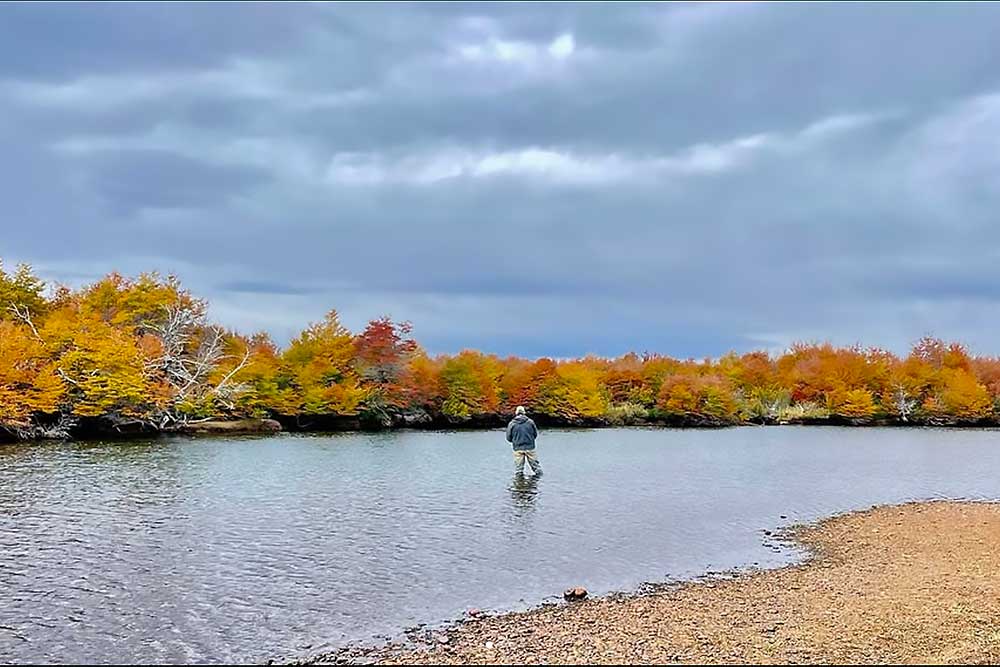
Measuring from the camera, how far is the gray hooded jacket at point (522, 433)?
37.8m

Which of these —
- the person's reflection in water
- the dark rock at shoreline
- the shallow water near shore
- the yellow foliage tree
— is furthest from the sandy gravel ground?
the dark rock at shoreline

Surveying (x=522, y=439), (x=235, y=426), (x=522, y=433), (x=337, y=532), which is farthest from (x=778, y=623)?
(x=235, y=426)

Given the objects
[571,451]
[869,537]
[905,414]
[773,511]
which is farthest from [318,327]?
[905,414]

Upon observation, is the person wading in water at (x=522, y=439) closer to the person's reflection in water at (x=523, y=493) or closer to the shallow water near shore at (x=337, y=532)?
the person's reflection in water at (x=523, y=493)

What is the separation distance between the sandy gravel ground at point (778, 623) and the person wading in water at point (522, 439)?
18.4 metres

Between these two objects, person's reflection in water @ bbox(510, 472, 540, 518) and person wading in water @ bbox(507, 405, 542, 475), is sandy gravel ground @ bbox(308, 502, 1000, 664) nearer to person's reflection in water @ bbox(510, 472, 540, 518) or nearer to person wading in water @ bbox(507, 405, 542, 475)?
person's reflection in water @ bbox(510, 472, 540, 518)

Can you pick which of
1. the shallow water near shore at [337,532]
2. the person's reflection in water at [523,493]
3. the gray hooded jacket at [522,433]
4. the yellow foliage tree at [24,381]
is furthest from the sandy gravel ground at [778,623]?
the yellow foliage tree at [24,381]

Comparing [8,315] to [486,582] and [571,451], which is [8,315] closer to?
[571,451]

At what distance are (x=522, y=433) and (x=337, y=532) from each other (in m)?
15.1

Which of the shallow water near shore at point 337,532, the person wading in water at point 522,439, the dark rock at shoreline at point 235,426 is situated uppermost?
the person wading in water at point 522,439

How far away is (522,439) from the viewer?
38.0 meters

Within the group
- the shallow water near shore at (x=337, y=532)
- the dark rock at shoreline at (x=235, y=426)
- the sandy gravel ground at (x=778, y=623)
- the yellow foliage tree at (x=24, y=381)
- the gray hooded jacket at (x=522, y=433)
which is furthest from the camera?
the dark rock at shoreline at (x=235, y=426)

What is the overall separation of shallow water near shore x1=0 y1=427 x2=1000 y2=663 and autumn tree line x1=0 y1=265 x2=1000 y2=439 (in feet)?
25.7

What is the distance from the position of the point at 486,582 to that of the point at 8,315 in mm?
58648
